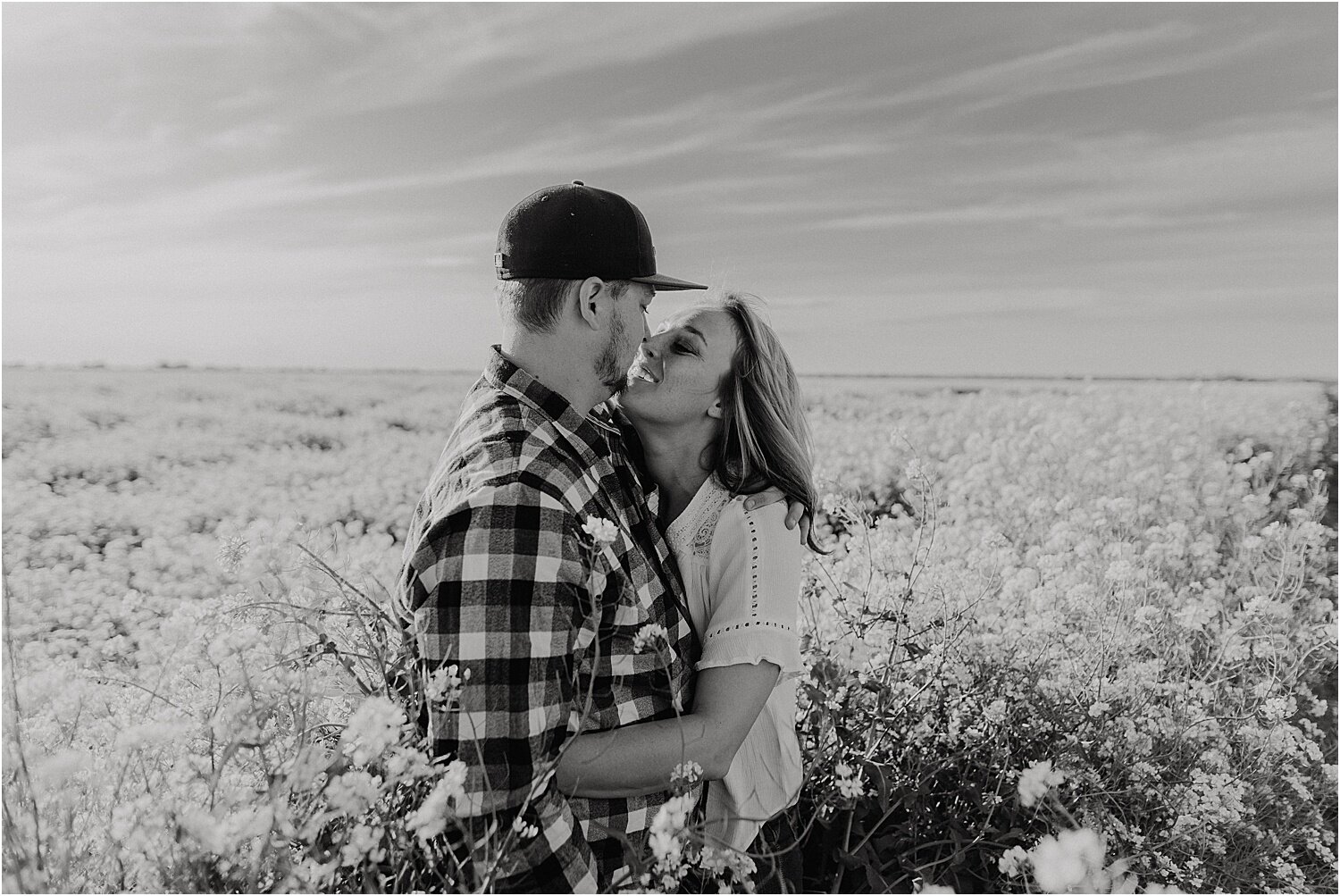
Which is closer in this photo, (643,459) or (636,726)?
(636,726)

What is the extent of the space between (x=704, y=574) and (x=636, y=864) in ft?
2.73

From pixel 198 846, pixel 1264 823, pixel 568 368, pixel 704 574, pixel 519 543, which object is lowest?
pixel 1264 823

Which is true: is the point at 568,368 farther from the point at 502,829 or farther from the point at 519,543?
the point at 502,829

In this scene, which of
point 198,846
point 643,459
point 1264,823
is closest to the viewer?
point 198,846

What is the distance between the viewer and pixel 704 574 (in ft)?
9.11

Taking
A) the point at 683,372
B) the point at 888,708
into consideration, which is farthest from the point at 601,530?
the point at 888,708

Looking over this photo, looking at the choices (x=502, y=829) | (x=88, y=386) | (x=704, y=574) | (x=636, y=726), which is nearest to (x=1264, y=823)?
(x=704, y=574)

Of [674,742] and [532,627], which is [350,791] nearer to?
[532,627]

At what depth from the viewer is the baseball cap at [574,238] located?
2.62m

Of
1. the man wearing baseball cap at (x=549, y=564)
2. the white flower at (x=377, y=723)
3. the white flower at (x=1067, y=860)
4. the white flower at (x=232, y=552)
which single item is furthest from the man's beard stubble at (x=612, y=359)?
the white flower at (x=1067, y=860)

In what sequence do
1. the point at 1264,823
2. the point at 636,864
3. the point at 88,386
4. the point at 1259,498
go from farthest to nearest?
the point at 88,386 → the point at 1259,498 → the point at 1264,823 → the point at 636,864

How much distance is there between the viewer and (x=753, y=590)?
2600 millimetres

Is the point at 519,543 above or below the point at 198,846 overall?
above

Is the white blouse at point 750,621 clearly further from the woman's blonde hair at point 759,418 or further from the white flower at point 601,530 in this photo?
the white flower at point 601,530
